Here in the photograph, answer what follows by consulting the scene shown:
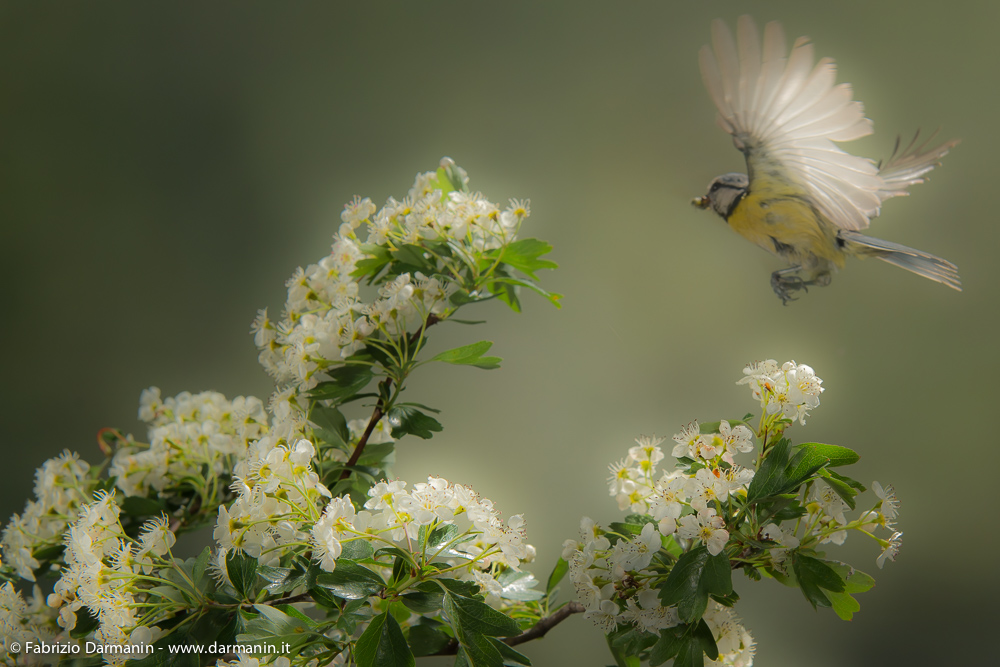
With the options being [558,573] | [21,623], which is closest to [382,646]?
[558,573]

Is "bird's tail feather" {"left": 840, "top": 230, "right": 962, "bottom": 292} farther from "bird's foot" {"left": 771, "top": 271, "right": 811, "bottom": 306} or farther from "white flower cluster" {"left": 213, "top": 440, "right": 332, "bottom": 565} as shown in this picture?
"white flower cluster" {"left": 213, "top": 440, "right": 332, "bottom": 565}

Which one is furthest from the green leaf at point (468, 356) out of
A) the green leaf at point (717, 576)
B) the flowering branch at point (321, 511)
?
the green leaf at point (717, 576)

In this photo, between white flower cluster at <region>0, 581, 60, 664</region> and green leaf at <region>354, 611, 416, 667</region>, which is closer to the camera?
green leaf at <region>354, 611, 416, 667</region>

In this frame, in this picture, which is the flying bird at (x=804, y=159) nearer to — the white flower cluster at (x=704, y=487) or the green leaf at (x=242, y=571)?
the white flower cluster at (x=704, y=487)

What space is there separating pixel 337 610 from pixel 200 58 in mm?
1118

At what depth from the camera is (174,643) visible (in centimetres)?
64

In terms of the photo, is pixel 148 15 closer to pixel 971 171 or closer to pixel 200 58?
pixel 200 58

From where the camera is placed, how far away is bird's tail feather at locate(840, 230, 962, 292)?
2.72ft

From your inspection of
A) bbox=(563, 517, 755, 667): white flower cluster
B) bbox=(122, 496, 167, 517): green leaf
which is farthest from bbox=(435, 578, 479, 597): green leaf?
bbox=(122, 496, 167, 517): green leaf

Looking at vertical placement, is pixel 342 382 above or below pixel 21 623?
above

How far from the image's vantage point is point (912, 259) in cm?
83

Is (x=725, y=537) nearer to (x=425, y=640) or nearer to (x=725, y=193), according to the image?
(x=425, y=640)

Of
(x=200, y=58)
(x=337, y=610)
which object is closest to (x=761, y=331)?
(x=337, y=610)

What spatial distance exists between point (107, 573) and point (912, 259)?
3.35 ft
